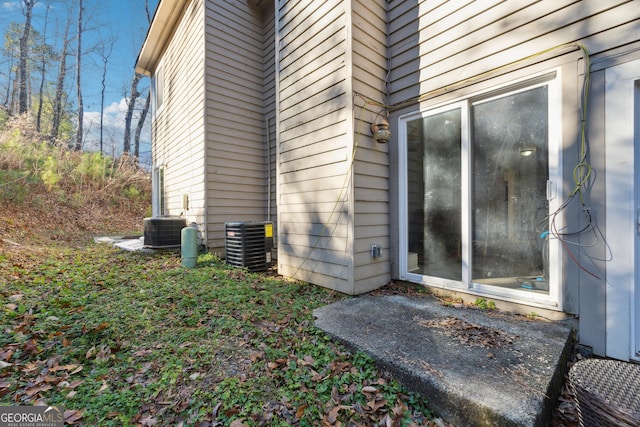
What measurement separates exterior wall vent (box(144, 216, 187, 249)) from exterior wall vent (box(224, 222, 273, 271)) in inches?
67.5

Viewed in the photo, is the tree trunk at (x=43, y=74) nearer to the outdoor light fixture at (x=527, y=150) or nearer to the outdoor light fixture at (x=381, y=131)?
the outdoor light fixture at (x=381, y=131)

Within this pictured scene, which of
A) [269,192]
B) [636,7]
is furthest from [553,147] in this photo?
[269,192]

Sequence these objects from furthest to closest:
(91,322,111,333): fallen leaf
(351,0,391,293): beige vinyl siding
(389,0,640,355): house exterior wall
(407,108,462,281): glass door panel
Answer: (351,0,391,293): beige vinyl siding < (407,108,462,281): glass door panel < (91,322,111,333): fallen leaf < (389,0,640,355): house exterior wall

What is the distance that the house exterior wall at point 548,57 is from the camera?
213cm

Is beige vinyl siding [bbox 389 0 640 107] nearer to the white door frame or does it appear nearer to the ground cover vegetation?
the white door frame

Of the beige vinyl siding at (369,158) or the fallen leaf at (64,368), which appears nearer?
the fallen leaf at (64,368)

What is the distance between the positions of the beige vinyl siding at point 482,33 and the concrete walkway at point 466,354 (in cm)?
237

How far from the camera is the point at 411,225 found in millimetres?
3416

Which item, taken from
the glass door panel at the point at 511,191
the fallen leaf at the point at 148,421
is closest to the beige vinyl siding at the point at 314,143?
the glass door panel at the point at 511,191

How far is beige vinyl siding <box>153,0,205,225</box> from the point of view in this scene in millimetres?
5641

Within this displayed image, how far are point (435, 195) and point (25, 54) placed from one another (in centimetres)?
1951

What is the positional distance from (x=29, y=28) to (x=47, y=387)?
1890cm

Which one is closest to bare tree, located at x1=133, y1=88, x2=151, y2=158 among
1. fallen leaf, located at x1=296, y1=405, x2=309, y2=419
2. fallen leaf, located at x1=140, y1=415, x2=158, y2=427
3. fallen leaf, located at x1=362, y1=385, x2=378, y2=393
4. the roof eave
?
the roof eave

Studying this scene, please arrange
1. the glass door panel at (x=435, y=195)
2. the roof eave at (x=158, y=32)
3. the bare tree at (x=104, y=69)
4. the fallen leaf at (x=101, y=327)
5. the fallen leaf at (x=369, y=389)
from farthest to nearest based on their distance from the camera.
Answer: the bare tree at (x=104, y=69) → the roof eave at (x=158, y=32) → the glass door panel at (x=435, y=195) → the fallen leaf at (x=101, y=327) → the fallen leaf at (x=369, y=389)
